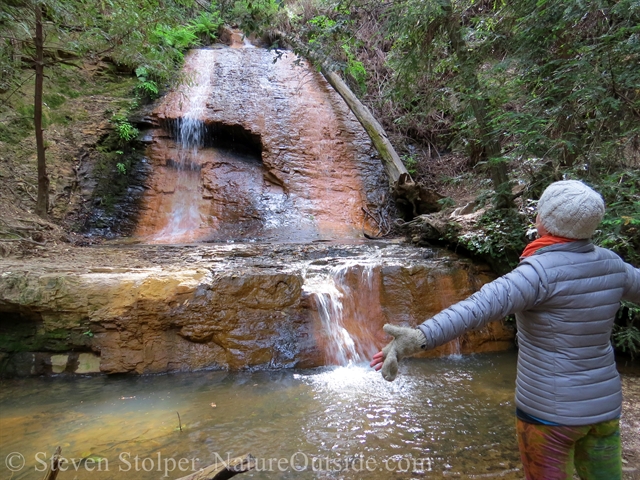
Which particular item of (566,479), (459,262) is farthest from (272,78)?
(566,479)

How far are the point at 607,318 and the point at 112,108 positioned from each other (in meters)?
10.3

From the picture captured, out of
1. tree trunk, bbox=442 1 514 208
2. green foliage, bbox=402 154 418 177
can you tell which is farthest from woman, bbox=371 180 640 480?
green foliage, bbox=402 154 418 177

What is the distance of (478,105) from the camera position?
515cm

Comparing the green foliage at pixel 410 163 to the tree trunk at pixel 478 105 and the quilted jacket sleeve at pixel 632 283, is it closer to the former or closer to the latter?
the tree trunk at pixel 478 105

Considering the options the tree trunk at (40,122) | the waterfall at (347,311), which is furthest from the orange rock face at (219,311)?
the tree trunk at (40,122)

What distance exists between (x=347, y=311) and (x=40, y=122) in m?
5.80

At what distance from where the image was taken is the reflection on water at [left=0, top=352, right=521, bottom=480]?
2.55m

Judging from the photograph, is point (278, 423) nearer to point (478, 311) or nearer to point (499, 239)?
point (478, 311)

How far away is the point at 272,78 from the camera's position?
11.8 meters

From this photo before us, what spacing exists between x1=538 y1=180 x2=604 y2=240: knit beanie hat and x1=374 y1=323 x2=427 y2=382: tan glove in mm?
666

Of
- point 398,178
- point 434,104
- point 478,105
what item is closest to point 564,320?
point 478,105

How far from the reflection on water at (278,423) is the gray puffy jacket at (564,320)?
1323 millimetres

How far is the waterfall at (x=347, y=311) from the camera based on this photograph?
448 cm

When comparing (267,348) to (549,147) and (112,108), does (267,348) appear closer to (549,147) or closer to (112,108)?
(549,147)
